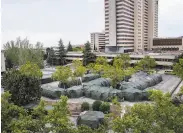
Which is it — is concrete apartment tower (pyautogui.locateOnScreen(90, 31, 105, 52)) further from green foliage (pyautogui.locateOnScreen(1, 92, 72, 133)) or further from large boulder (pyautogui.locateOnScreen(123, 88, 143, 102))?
green foliage (pyautogui.locateOnScreen(1, 92, 72, 133))

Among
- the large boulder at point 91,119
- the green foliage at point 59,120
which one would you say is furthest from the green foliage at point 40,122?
the large boulder at point 91,119

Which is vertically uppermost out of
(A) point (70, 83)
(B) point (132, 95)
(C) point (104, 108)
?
(A) point (70, 83)

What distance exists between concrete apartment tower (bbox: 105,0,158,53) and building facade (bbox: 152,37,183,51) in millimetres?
4461

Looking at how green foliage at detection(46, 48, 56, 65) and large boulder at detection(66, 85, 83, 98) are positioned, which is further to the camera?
green foliage at detection(46, 48, 56, 65)

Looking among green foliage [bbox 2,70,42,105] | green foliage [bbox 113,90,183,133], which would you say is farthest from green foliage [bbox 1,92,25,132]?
green foliage [bbox 2,70,42,105]

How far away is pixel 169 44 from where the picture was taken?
47.1 meters

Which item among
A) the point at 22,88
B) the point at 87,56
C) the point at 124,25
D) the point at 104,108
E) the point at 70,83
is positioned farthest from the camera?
the point at 124,25

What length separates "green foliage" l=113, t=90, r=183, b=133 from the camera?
561 centimetres

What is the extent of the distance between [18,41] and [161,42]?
1175 inches

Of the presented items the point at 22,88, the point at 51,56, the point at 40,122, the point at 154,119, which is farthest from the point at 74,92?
the point at 51,56

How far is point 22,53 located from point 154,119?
85.9 feet

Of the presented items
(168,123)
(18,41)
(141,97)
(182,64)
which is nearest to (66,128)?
(168,123)

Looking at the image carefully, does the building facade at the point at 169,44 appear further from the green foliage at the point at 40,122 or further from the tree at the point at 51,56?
the green foliage at the point at 40,122

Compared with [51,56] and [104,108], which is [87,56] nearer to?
[51,56]
